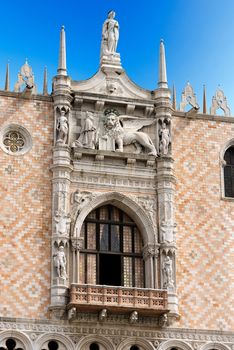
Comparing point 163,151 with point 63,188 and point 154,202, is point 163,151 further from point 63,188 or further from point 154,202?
point 63,188

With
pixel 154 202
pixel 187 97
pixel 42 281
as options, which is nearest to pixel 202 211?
pixel 154 202

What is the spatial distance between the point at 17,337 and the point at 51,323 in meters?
1.27

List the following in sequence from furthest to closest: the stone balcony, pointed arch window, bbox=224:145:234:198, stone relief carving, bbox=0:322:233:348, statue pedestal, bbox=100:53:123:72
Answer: pointed arch window, bbox=224:145:234:198 → statue pedestal, bbox=100:53:123:72 → the stone balcony → stone relief carving, bbox=0:322:233:348

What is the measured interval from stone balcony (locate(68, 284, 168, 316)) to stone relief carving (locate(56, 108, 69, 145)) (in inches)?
217

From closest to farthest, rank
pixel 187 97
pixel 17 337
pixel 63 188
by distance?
pixel 17 337 < pixel 63 188 < pixel 187 97

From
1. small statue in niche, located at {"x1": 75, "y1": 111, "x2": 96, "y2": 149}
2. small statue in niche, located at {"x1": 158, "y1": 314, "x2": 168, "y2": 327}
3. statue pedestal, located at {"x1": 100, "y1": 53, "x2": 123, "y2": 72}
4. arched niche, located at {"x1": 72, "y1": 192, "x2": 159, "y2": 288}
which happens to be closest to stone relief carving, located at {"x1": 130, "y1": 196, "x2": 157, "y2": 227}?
arched niche, located at {"x1": 72, "y1": 192, "x2": 159, "y2": 288}

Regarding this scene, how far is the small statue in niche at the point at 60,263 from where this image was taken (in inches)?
1260

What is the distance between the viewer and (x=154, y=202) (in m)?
34.2

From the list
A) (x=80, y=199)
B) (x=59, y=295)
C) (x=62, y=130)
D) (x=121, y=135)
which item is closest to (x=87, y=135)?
(x=62, y=130)

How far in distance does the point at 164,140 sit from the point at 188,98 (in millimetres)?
2424

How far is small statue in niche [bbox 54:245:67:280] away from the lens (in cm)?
3200

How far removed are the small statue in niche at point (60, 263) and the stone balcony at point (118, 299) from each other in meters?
0.63

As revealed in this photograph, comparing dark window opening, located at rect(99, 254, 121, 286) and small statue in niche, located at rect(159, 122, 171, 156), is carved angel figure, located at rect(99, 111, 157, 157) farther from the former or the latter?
dark window opening, located at rect(99, 254, 121, 286)

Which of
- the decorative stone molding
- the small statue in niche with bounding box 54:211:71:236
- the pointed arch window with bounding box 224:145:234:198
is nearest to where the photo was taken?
the decorative stone molding
